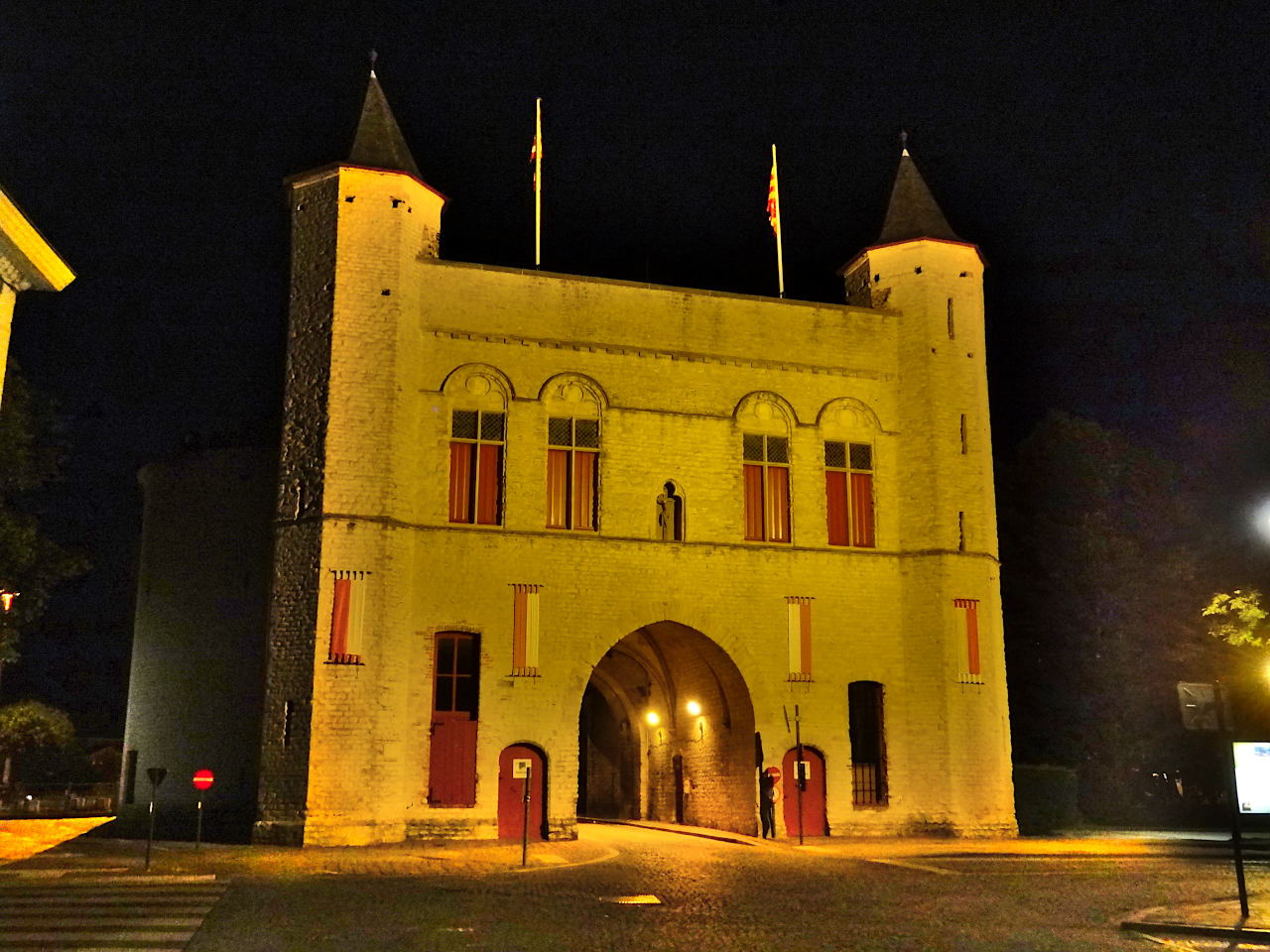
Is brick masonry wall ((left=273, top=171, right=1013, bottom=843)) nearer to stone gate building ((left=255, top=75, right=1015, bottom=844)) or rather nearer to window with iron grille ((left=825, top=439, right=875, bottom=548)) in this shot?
stone gate building ((left=255, top=75, right=1015, bottom=844))

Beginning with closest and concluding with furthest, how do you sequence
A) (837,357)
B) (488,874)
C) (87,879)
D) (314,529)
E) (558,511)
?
1. (87,879)
2. (488,874)
3. (314,529)
4. (558,511)
5. (837,357)

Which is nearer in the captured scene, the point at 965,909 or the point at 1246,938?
the point at 1246,938

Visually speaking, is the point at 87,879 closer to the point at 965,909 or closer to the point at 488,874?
the point at 488,874

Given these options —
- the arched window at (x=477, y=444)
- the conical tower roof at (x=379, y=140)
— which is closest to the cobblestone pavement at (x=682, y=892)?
the arched window at (x=477, y=444)

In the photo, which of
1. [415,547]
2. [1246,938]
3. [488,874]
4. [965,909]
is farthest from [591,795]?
[1246,938]

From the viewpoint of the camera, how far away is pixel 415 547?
84.9 feet

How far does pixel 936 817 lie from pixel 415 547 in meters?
12.5

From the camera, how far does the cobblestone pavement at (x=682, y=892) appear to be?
1284 centimetres

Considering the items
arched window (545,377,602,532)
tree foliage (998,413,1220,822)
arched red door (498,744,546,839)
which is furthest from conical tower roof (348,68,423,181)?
tree foliage (998,413,1220,822)

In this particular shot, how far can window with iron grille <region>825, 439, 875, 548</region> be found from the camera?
28.6 meters

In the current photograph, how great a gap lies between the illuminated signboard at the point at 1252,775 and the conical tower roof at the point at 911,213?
57.6 ft

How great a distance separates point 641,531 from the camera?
89.1 ft

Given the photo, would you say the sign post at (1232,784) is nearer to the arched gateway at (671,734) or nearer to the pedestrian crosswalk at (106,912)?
the pedestrian crosswalk at (106,912)

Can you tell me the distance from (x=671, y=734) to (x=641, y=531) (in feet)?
23.8
